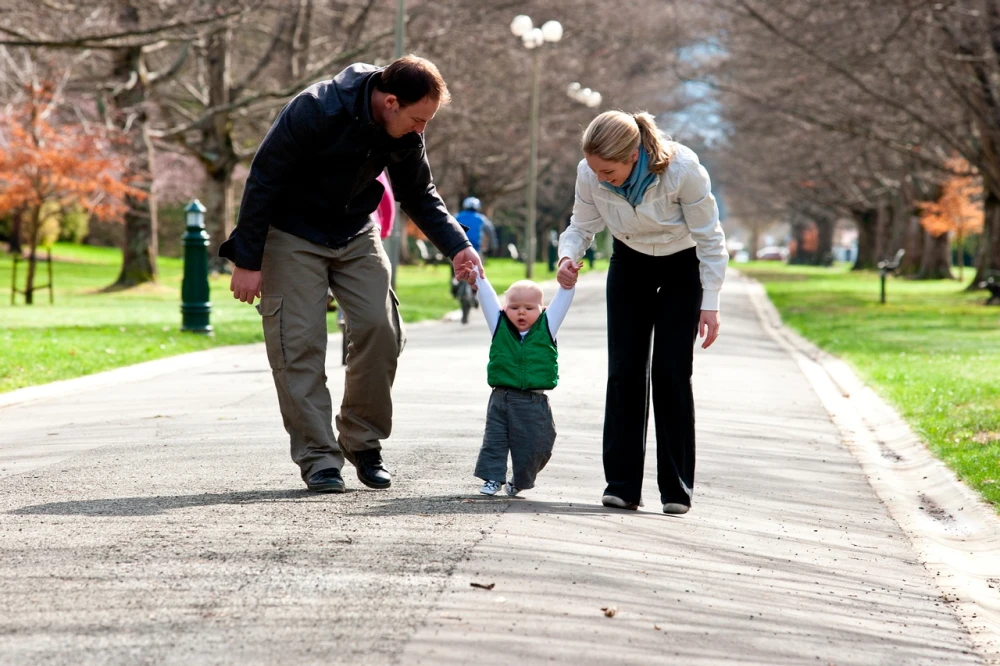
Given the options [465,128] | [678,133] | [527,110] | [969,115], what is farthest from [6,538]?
[678,133]

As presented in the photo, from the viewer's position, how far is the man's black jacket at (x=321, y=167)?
222 inches

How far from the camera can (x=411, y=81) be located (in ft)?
18.1

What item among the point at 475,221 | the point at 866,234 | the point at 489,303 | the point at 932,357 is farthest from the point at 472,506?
the point at 866,234

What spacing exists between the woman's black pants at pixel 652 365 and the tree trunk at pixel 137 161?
23202 mm

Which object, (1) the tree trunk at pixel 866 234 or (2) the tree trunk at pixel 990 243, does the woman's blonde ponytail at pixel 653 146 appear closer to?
(2) the tree trunk at pixel 990 243

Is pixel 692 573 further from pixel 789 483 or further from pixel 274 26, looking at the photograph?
pixel 274 26

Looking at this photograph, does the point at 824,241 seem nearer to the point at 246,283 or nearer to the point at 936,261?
the point at 936,261

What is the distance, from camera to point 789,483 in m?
7.29

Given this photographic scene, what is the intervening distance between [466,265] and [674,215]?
98 centimetres

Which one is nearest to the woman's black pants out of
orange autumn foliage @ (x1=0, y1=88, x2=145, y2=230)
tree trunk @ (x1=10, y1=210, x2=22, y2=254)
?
orange autumn foliage @ (x1=0, y1=88, x2=145, y2=230)

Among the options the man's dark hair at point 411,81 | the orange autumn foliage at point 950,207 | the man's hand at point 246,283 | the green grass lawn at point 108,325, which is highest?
the orange autumn foliage at point 950,207

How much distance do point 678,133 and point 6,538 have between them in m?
66.9

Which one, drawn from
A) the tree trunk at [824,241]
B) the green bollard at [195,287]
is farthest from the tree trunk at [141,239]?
the tree trunk at [824,241]

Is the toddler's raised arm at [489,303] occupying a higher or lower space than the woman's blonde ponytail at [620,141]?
lower
